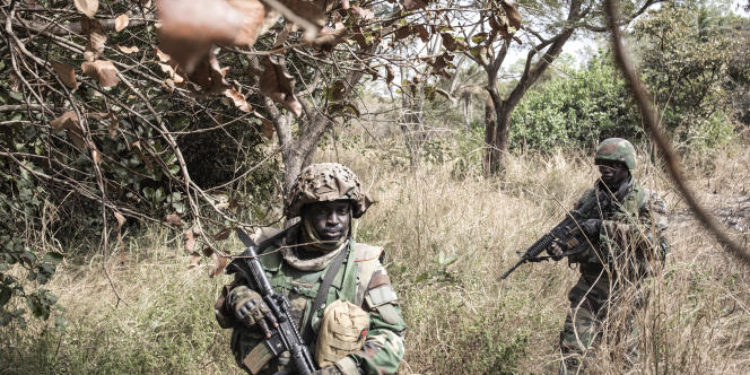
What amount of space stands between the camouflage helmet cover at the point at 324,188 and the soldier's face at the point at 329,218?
5cm

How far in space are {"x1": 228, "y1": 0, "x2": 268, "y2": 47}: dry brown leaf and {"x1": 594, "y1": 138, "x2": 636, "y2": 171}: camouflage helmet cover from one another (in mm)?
3809

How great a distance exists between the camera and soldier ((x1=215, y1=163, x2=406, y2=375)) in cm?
224

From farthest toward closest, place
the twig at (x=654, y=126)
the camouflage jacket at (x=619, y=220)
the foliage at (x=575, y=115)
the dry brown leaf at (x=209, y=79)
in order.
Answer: the foliage at (x=575, y=115) → the camouflage jacket at (x=619, y=220) → the dry brown leaf at (x=209, y=79) → the twig at (x=654, y=126)

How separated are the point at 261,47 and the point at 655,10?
717 cm

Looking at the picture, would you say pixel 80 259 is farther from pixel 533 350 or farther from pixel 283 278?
pixel 533 350

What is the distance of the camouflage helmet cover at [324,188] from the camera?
2.47 m

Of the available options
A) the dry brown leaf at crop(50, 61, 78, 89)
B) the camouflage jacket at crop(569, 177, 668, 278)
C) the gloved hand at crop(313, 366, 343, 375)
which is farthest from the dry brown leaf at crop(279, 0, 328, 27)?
the camouflage jacket at crop(569, 177, 668, 278)

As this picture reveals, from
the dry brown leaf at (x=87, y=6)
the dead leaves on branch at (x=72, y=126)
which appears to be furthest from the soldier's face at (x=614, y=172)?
the dry brown leaf at (x=87, y=6)

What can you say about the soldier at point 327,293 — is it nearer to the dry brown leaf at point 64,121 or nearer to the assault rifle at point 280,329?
the assault rifle at point 280,329

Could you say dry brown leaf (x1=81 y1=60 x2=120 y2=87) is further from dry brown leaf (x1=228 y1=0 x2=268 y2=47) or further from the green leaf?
the green leaf

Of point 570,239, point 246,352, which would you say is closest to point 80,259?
point 246,352

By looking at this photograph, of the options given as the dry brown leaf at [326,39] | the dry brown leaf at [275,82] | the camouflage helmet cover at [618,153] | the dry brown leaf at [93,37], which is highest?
the dry brown leaf at [326,39]

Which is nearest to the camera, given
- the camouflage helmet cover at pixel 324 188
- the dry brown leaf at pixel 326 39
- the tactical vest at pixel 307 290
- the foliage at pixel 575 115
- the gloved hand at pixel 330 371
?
the dry brown leaf at pixel 326 39

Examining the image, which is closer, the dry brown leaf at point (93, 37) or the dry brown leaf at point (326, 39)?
the dry brown leaf at point (326, 39)
